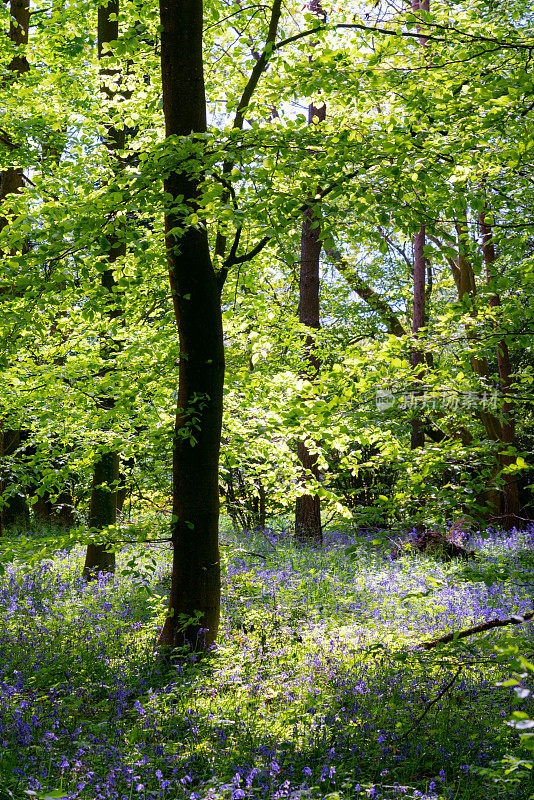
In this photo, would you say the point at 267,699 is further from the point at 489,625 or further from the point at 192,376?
the point at 192,376

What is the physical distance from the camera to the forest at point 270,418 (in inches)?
163

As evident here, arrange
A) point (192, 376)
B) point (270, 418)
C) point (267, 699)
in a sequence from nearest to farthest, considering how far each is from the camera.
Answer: point (267, 699)
point (192, 376)
point (270, 418)

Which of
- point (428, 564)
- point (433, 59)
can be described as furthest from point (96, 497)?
point (433, 59)

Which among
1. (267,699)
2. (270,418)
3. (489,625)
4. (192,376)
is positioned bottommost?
(267,699)

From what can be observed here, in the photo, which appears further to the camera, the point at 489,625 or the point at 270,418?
the point at 270,418

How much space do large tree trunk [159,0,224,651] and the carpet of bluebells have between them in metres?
0.49

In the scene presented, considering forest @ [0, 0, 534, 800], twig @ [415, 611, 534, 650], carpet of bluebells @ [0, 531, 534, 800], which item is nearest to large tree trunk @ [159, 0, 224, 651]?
forest @ [0, 0, 534, 800]

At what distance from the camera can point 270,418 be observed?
6.49 metres

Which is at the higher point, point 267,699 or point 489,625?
point 489,625

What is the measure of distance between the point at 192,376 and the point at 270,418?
3.43 ft

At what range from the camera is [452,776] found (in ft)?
13.2

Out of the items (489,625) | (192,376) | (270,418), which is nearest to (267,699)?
(489,625)

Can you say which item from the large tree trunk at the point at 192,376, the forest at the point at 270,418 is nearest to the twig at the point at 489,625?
the forest at the point at 270,418

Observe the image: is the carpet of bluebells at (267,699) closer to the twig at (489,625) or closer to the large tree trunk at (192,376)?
the twig at (489,625)
